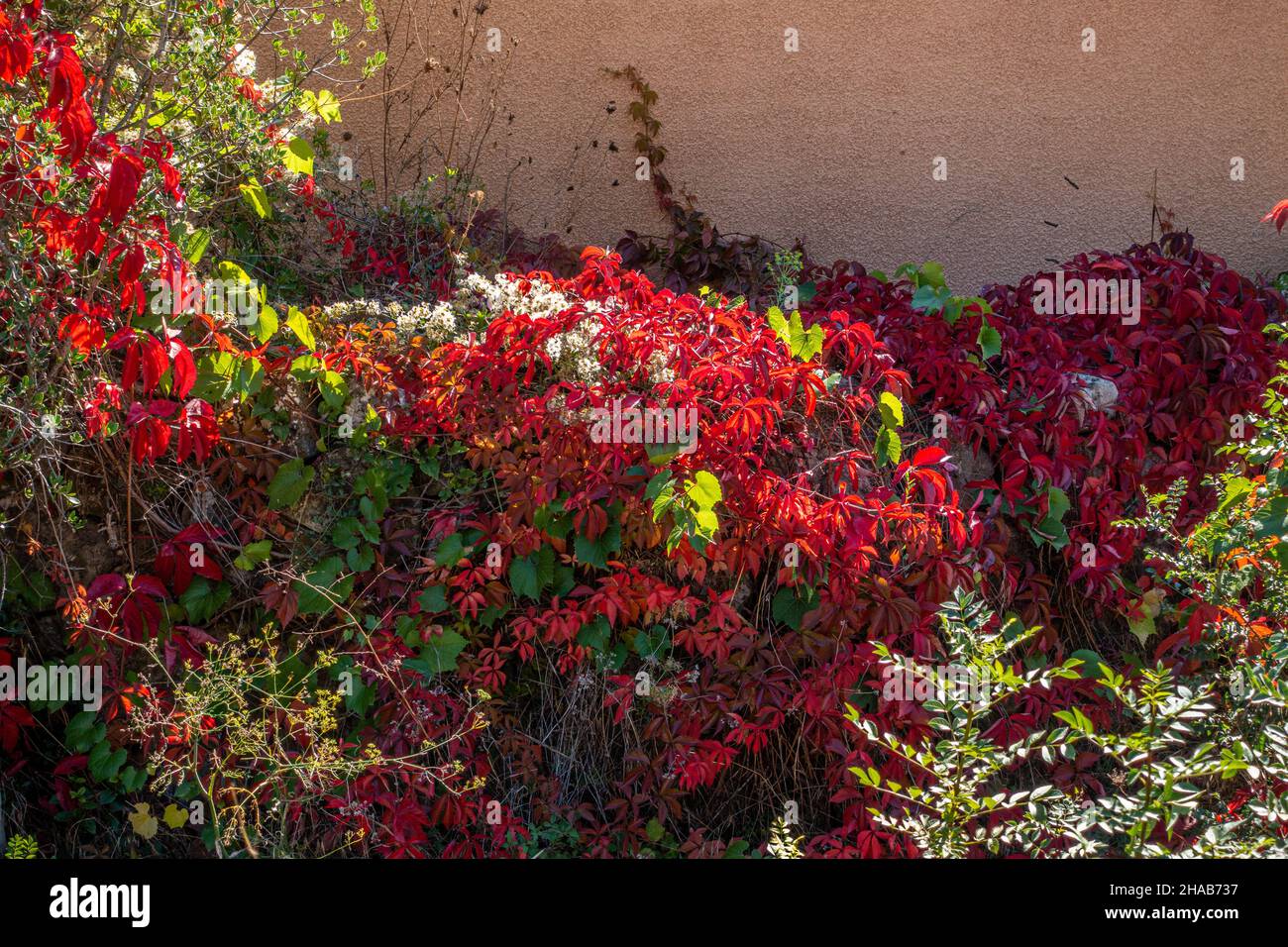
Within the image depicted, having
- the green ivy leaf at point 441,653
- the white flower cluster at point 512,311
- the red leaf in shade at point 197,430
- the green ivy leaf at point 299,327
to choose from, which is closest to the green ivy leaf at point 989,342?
the white flower cluster at point 512,311

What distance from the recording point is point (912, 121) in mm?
4996

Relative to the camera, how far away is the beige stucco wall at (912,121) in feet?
16.1

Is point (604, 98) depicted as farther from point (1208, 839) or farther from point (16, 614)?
point (1208, 839)

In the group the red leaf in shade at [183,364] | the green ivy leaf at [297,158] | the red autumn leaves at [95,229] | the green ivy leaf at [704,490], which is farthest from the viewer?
the green ivy leaf at [297,158]

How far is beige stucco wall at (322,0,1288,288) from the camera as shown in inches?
193

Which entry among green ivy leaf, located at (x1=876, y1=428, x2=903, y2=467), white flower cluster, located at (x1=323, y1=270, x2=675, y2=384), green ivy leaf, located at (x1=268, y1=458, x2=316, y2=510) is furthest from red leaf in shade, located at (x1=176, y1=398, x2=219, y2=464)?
green ivy leaf, located at (x1=876, y1=428, x2=903, y2=467)

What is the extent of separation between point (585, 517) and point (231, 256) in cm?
173

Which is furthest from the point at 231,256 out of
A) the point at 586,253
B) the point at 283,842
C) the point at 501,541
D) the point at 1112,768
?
the point at 1112,768

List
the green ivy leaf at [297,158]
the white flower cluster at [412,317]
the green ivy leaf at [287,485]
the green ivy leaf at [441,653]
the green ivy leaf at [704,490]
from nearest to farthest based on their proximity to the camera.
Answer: the green ivy leaf at [704,490], the green ivy leaf at [441,653], the green ivy leaf at [287,485], the white flower cluster at [412,317], the green ivy leaf at [297,158]

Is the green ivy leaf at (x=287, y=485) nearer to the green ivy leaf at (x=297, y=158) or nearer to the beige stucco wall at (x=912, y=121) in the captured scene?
the green ivy leaf at (x=297, y=158)

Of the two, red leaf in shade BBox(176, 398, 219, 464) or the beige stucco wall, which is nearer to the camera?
red leaf in shade BBox(176, 398, 219, 464)

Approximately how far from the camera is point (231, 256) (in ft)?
12.6

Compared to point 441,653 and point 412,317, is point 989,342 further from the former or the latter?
point 441,653

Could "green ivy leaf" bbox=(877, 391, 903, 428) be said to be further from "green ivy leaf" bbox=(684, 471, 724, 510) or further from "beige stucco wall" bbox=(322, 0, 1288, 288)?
"beige stucco wall" bbox=(322, 0, 1288, 288)
